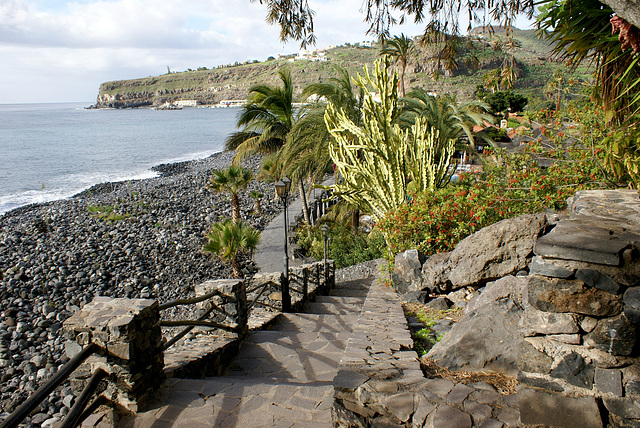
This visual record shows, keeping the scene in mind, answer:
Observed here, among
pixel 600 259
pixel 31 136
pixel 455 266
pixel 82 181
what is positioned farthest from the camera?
pixel 31 136

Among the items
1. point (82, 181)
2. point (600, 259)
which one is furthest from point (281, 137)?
point (82, 181)

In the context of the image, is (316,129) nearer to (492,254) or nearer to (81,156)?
(492,254)

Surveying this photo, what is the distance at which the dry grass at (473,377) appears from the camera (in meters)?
3.36

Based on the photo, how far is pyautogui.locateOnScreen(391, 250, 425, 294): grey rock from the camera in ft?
26.9

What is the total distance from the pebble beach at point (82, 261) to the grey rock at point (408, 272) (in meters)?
6.68

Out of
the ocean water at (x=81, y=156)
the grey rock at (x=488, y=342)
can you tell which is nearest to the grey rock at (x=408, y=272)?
the grey rock at (x=488, y=342)

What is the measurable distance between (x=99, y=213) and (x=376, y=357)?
69.4 ft

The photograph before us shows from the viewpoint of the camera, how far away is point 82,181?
36250mm

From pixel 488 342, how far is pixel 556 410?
4.17 feet

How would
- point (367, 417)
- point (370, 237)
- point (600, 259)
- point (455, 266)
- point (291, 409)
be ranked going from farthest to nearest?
1. point (370, 237)
2. point (455, 266)
3. point (291, 409)
4. point (367, 417)
5. point (600, 259)

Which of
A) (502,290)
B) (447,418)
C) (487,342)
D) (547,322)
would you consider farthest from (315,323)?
(547,322)

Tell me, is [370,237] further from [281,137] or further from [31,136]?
[31,136]

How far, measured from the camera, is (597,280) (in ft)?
8.21

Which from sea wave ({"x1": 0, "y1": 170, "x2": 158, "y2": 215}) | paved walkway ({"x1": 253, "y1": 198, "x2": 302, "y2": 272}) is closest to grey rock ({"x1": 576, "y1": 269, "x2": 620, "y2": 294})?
paved walkway ({"x1": 253, "y1": 198, "x2": 302, "y2": 272})
